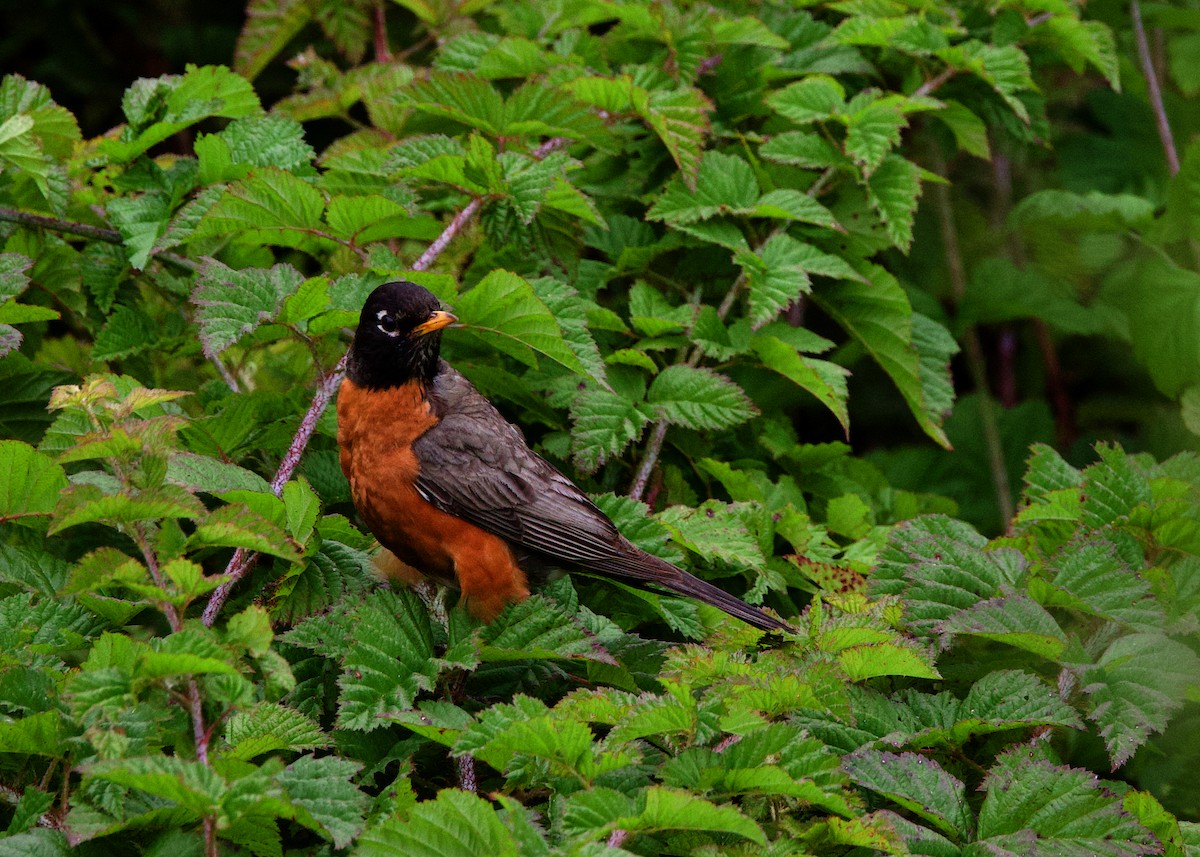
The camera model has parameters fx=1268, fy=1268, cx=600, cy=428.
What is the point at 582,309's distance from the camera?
12.5 feet

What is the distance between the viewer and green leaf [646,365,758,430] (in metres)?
3.85

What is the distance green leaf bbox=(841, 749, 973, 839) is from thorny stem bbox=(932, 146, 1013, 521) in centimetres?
305

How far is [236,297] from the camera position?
349 centimetres

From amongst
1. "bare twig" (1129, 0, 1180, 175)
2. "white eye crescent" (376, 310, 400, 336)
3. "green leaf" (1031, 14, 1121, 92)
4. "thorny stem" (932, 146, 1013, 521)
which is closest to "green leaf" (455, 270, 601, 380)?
"white eye crescent" (376, 310, 400, 336)

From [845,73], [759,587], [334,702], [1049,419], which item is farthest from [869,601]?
Result: [1049,419]

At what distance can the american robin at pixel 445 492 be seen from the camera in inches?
137

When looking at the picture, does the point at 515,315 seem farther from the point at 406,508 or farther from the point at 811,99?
the point at 811,99

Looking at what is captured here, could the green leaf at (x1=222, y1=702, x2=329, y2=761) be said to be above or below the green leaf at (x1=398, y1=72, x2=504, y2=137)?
below

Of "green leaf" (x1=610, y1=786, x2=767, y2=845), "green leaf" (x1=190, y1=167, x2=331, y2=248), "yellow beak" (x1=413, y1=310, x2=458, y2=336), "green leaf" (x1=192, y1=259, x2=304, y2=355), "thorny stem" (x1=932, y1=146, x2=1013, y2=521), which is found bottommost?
"thorny stem" (x1=932, y1=146, x2=1013, y2=521)

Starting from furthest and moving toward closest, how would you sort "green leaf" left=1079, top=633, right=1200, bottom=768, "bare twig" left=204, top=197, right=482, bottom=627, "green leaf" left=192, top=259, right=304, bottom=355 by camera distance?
"green leaf" left=192, top=259, right=304, bottom=355 < "bare twig" left=204, top=197, right=482, bottom=627 < "green leaf" left=1079, top=633, right=1200, bottom=768

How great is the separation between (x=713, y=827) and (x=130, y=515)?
4.30ft

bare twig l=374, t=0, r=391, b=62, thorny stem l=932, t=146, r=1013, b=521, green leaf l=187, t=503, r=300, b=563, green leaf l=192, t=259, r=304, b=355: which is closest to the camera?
green leaf l=187, t=503, r=300, b=563

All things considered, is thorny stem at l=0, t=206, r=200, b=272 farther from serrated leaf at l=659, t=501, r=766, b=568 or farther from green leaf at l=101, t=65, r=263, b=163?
serrated leaf at l=659, t=501, r=766, b=568

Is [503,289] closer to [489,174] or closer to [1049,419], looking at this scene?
[489,174]
